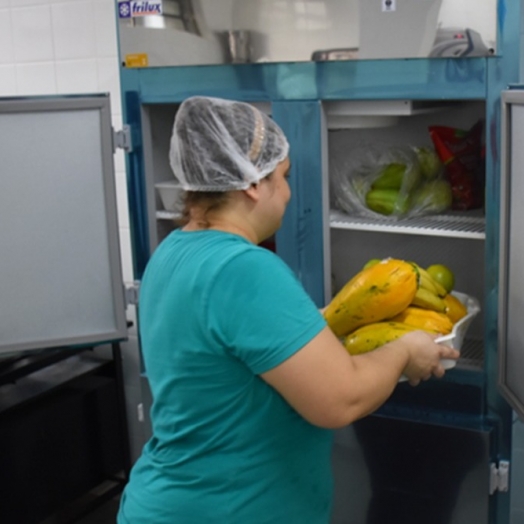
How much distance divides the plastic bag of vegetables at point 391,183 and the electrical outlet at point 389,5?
52cm

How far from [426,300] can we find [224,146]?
624 millimetres

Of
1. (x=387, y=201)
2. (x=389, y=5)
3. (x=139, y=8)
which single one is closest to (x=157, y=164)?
(x=139, y=8)

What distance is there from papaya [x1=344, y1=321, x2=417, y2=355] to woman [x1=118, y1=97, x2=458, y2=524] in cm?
14

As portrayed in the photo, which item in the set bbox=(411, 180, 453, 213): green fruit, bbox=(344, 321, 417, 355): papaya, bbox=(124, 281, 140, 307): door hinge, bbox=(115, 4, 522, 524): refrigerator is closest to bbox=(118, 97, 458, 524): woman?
bbox=(344, 321, 417, 355): papaya

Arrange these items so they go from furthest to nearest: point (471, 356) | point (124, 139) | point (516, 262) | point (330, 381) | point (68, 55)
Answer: point (68, 55) → point (124, 139) → point (471, 356) → point (516, 262) → point (330, 381)

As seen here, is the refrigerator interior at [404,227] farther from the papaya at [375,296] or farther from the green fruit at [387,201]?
the papaya at [375,296]

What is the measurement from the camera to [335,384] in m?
1.37

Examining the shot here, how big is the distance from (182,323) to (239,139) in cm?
36

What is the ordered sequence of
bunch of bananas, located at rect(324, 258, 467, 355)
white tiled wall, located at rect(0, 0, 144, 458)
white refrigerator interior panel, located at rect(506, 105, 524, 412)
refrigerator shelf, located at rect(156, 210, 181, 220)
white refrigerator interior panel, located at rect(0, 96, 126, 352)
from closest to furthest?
white refrigerator interior panel, located at rect(506, 105, 524, 412) → bunch of bananas, located at rect(324, 258, 467, 355) → white refrigerator interior panel, located at rect(0, 96, 126, 352) → refrigerator shelf, located at rect(156, 210, 181, 220) → white tiled wall, located at rect(0, 0, 144, 458)

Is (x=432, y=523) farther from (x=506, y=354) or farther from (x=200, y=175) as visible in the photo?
(x=200, y=175)

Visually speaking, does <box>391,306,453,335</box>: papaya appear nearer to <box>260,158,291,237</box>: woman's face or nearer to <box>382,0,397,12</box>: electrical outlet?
<box>260,158,291,237</box>: woman's face

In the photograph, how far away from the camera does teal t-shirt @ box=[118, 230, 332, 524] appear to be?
136cm

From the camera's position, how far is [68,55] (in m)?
3.11

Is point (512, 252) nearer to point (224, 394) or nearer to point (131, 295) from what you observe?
point (224, 394)
